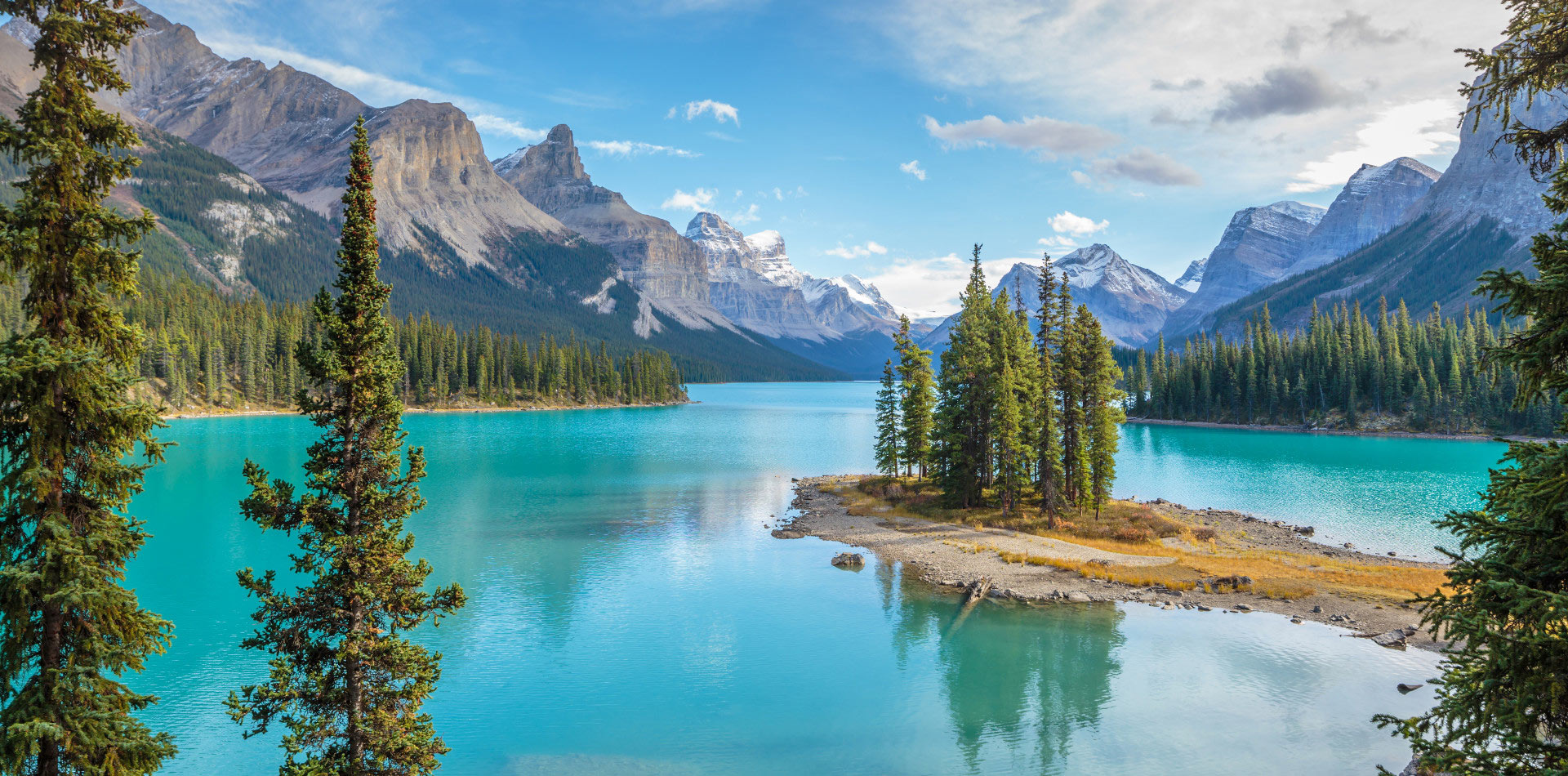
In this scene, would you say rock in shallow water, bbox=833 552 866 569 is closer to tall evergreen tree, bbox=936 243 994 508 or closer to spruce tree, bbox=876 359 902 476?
tall evergreen tree, bbox=936 243 994 508

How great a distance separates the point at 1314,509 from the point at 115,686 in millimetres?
75785

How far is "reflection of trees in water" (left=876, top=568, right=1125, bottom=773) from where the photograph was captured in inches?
1013

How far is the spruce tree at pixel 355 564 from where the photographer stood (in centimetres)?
1400

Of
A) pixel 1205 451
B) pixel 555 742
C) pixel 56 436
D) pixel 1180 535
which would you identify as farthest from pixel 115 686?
pixel 1205 451

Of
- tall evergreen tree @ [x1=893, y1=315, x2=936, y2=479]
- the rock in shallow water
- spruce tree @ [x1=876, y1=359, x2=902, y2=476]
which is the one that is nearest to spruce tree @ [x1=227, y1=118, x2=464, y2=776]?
the rock in shallow water

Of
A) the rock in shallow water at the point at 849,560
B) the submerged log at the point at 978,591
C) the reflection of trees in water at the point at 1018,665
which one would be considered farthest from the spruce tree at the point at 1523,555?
the rock in shallow water at the point at 849,560

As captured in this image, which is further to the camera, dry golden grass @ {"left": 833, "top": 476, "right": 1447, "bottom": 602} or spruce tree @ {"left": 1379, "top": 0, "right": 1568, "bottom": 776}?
dry golden grass @ {"left": 833, "top": 476, "right": 1447, "bottom": 602}

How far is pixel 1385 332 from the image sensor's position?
132m

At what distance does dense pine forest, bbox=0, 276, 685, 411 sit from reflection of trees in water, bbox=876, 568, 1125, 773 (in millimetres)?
118618

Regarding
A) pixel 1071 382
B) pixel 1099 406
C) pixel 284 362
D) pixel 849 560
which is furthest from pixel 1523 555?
pixel 284 362

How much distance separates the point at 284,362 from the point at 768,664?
149m

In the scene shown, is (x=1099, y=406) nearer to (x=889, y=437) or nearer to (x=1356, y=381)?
(x=889, y=437)

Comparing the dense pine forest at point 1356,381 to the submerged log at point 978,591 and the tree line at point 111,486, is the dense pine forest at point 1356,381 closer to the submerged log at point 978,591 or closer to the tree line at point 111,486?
the submerged log at point 978,591

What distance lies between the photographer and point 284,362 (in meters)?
146
